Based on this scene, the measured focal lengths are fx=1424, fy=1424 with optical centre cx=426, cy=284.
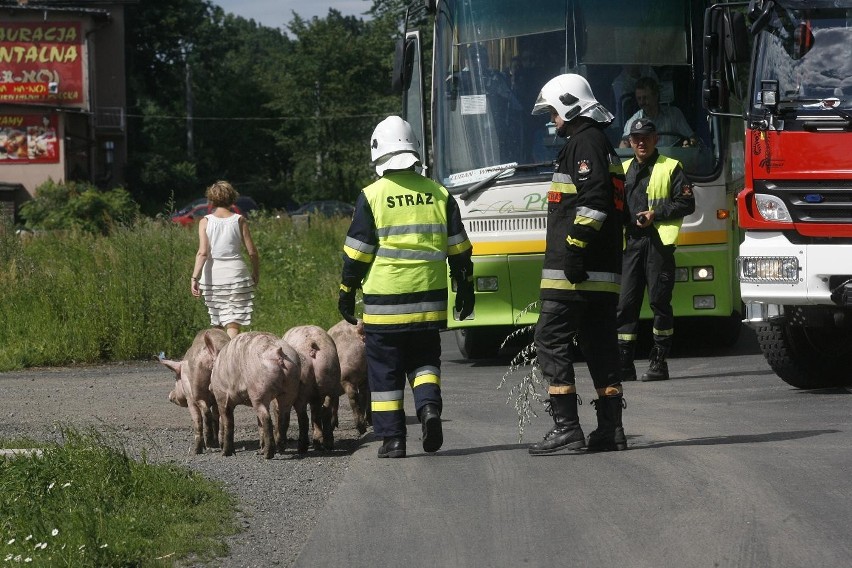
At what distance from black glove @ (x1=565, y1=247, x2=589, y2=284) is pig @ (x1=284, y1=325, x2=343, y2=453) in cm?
170

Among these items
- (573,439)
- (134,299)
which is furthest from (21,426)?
(134,299)

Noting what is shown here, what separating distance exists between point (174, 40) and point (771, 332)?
6822cm

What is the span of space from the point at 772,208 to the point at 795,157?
1.26 feet

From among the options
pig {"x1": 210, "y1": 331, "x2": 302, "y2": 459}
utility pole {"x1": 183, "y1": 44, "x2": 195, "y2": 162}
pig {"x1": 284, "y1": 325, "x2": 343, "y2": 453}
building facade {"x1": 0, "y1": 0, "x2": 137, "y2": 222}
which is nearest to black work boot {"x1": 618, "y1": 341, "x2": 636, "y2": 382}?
pig {"x1": 284, "y1": 325, "x2": 343, "y2": 453}

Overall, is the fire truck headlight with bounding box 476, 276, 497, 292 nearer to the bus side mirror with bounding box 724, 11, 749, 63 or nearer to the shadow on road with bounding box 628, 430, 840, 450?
the bus side mirror with bounding box 724, 11, 749, 63

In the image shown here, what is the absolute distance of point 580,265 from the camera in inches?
308

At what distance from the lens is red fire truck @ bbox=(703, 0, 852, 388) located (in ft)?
31.9

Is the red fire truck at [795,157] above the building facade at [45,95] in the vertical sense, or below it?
below

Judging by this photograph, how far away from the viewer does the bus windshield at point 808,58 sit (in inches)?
391

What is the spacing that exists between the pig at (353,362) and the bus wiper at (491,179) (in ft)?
12.4

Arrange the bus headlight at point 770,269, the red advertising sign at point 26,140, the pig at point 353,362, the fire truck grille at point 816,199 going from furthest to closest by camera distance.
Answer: the red advertising sign at point 26,140, the bus headlight at point 770,269, the fire truck grille at point 816,199, the pig at point 353,362

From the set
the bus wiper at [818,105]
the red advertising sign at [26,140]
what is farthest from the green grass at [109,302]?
the red advertising sign at [26,140]

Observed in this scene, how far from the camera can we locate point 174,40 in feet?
249

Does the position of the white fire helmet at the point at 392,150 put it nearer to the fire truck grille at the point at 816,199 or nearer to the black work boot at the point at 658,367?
the fire truck grille at the point at 816,199
